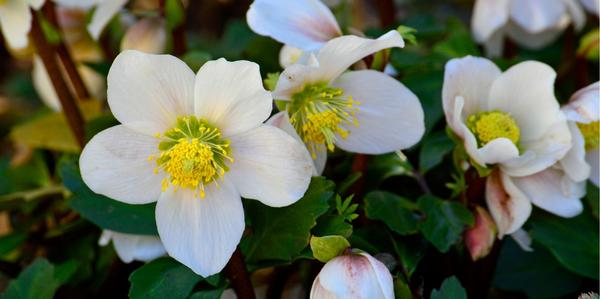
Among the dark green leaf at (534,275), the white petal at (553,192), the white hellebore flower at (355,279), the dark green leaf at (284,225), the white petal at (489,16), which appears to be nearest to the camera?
the white hellebore flower at (355,279)

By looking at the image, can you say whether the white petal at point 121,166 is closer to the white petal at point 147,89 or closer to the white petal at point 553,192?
the white petal at point 147,89

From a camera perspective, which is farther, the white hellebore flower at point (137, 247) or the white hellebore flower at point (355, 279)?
the white hellebore flower at point (137, 247)

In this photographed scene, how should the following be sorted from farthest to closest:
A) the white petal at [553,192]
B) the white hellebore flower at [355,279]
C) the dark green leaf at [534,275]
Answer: the dark green leaf at [534,275]
the white petal at [553,192]
the white hellebore flower at [355,279]

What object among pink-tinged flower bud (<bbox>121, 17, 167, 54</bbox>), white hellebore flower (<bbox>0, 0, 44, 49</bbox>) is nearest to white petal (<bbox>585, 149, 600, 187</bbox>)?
pink-tinged flower bud (<bbox>121, 17, 167, 54</bbox>)

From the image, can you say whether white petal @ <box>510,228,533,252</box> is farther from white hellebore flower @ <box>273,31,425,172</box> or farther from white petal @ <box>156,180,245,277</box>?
white petal @ <box>156,180,245,277</box>

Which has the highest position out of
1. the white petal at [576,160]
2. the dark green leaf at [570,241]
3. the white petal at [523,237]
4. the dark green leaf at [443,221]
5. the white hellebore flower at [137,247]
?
the white petal at [576,160]

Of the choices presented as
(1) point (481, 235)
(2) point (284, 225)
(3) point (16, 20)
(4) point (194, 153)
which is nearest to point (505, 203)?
(1) point (481, 235)

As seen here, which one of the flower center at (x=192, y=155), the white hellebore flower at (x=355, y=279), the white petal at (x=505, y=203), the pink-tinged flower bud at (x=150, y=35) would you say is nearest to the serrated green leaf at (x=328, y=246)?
the white hellebore flower at (x=355, y=279)
